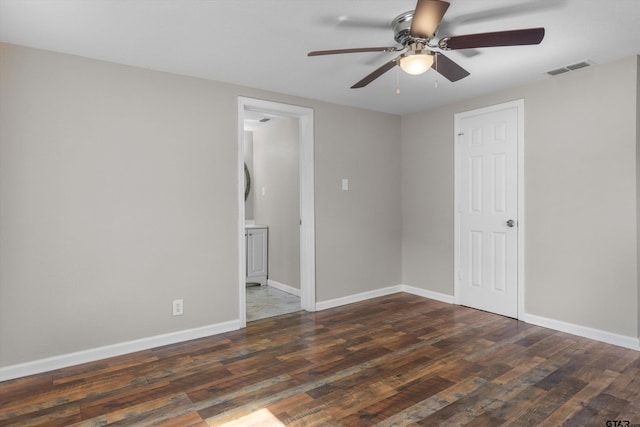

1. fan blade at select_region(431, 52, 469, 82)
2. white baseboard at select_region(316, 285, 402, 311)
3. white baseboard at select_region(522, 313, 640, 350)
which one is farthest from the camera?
white baseboard at select_region(316, 285, 402, 311)

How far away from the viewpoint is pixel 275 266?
17.5ft

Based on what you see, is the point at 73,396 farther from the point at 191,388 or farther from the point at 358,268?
the point at 358,268

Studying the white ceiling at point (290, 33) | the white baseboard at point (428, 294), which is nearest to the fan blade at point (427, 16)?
the white ceiling at point (290, 33)

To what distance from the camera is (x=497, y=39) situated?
197 centimetres

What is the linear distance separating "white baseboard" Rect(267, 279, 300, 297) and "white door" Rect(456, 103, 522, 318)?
1.98 meters

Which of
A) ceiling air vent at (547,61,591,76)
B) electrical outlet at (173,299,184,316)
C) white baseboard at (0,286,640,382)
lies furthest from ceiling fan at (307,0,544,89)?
white baseboard at (0,286,640,382)

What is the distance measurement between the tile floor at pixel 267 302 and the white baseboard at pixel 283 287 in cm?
5

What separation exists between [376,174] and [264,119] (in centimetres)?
173

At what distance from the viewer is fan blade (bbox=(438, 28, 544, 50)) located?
6.17 feet

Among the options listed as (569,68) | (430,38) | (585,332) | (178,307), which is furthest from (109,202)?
(585,332)

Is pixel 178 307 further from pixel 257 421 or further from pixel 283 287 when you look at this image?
pixel 283 287

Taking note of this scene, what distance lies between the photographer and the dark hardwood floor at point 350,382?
2094 mm

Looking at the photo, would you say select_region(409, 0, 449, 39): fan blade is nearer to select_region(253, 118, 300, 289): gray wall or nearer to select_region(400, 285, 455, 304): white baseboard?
select_region(253, 118, 300, 289): gray wall

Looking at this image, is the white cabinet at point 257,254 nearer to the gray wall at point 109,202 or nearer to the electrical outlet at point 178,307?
the gray wall at point 109,202
